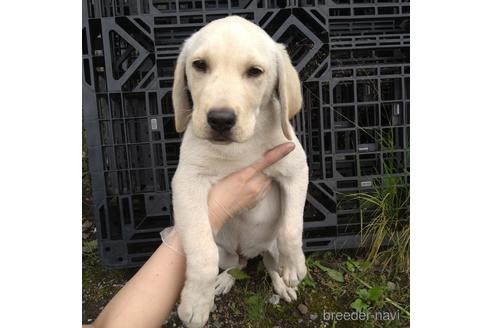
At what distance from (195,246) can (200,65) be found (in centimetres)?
66

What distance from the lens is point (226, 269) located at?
2150 millimetres

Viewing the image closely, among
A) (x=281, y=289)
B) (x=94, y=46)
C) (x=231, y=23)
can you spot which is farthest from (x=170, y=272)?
(x=94, y=46)

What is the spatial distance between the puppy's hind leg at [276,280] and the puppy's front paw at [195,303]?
1.75 ft

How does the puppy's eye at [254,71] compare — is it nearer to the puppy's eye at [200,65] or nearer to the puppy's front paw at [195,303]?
the puppy's eye at [200,65]

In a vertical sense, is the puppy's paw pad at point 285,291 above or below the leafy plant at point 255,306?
above

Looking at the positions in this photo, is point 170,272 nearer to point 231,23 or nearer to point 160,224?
point 160,224

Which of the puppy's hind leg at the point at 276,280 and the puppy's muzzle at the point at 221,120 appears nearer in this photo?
the puppy's muzzle at the point at 221,120

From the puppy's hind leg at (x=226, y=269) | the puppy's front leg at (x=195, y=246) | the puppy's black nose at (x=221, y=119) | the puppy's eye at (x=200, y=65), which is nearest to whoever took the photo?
the puppy's black nose at (x=221, y=119)

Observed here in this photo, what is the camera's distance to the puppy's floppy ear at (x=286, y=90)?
5.14ft

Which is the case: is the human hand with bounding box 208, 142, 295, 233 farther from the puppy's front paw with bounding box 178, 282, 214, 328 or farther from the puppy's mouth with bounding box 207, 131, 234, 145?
the puppy's mouth with bounding box 207, 131, 234, 145

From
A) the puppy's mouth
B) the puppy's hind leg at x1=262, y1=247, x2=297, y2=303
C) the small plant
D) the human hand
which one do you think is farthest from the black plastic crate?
the puppy's mouth

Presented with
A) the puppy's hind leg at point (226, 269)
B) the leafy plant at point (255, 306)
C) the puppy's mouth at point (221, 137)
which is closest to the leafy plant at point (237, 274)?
the puppy's hind leg at point (226, 269)

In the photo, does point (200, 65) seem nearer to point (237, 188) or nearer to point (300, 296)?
point (237, 188)

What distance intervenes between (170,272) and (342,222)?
0.96 meters
